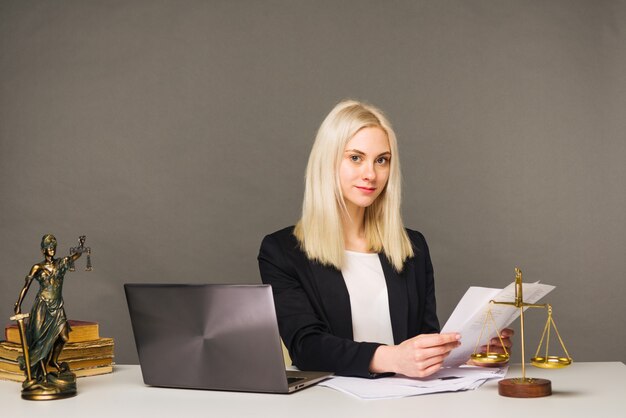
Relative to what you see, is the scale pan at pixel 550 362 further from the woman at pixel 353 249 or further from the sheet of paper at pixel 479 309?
the woman at pixel 353 249

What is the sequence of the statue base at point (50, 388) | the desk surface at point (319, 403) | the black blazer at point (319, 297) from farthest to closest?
1. the black blazer at point (319, 297)
2. the statue base at point (50, 388)
3. the desk surface at point (319, 403)

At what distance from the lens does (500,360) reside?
234 centimetres

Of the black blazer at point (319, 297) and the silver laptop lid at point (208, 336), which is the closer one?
the silver laptop lid at point (208, 336)

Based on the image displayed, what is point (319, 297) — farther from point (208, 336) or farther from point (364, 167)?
point (208, 336)

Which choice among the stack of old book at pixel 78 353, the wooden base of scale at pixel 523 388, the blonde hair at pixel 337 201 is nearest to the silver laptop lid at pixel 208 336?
the stack of old book at pixel 78 353

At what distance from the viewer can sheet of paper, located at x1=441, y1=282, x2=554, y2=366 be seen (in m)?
2.40

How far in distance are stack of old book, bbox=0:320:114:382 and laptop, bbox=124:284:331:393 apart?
319mm

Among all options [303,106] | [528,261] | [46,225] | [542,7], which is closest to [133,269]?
[46,225]

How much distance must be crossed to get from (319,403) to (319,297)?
1.00 meters

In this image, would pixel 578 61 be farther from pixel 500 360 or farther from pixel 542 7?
pixel 500 360

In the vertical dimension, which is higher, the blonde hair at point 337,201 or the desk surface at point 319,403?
the blonde hair at point 337,201

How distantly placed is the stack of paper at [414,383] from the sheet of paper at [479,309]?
101 mm

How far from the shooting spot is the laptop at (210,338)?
7.33 feet

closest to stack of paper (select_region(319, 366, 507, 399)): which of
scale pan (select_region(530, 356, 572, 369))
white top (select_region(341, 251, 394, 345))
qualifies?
scale pan (select_region(530, 356, 572, 369))
